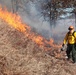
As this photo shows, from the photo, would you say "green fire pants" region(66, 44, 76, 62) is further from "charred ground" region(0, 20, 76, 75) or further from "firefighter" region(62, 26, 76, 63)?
"charred ground" region(0, 20, 76, 75)

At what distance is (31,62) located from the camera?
864cm

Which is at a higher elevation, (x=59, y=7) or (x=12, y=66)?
(x=59, y=7)

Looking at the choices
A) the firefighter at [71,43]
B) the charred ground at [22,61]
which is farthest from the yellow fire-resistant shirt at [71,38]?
the charred ground at [22,61]

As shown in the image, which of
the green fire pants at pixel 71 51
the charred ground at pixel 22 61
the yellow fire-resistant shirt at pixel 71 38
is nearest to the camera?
the charred ground at pixel 22 61

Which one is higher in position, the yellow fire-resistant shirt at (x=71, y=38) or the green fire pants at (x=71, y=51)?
the yellow fire-resistant shirt at (x=71, y=38)

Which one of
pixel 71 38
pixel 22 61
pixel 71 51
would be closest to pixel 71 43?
pixel 71 38

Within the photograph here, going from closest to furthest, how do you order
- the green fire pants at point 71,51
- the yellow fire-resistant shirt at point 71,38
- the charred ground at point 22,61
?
the charred ground at point 22,61
the yellow fire-resistant shirt at point 71,38
the green fire pants at point 71,51

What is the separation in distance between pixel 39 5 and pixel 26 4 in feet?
7.35

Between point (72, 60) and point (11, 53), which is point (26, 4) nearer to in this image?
point (72, 60)

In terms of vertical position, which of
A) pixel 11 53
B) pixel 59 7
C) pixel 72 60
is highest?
pixel 59 7

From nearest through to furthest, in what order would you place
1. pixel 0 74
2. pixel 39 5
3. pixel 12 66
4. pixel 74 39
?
1. pixel 0 74
2. pixel 12 66
3. pixel 74 39
4. pixel 39 5

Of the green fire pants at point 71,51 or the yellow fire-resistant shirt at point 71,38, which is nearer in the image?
the yellow fire-resistant shirt at point 71,38

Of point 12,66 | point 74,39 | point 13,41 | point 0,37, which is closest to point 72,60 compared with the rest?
point 74,39

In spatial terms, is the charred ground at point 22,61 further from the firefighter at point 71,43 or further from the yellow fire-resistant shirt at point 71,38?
the yellow fire-resistant shirt at point 71,38
